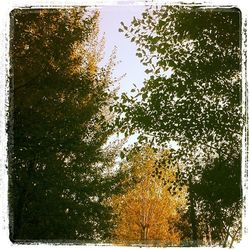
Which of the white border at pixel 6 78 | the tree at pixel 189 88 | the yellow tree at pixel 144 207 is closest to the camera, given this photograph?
the white border at pixel 6 78

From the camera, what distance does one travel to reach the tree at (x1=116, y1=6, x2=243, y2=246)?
8000 millimetres

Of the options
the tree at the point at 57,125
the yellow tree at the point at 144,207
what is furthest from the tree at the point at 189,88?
the yellow tree at the point at 144,207

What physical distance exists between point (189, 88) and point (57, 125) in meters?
3.96

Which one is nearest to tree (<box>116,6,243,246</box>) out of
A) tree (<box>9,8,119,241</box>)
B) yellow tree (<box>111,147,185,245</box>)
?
tree (<box>9,8,119,241</box>)

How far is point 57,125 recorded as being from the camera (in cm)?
1000

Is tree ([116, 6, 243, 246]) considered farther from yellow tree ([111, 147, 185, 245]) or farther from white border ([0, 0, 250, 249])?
yellow tree ([111, 147, 185, 245])

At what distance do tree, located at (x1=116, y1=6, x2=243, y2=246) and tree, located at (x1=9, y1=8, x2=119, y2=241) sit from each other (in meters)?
1.35

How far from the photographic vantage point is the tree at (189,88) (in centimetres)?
800

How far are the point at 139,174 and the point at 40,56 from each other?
7.13 metres

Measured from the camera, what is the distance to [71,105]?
34.7 ft

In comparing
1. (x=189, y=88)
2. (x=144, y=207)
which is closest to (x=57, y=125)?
(x=189, y=88)

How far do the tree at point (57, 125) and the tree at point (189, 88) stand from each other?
53.3 inches

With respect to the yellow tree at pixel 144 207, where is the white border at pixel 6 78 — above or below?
above

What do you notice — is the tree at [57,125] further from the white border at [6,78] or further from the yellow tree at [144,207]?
the white border at [6,78]
